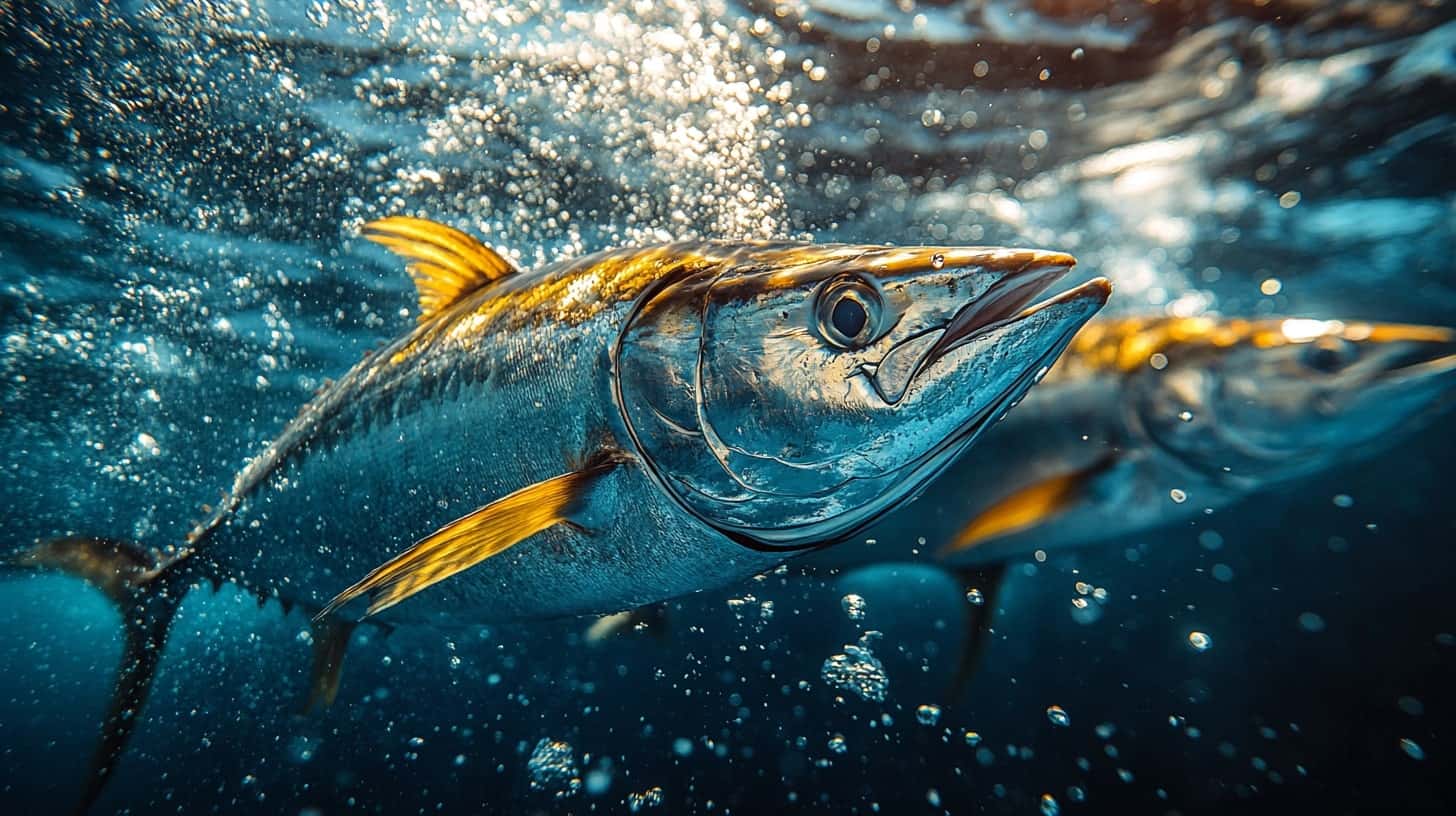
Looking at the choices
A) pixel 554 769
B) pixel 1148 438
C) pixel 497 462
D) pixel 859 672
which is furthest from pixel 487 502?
pixel 859 672

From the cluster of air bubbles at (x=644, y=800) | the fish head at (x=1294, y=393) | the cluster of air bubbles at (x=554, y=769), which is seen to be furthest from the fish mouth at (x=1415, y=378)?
the cluster of air bubbles at (x=554, y=769)

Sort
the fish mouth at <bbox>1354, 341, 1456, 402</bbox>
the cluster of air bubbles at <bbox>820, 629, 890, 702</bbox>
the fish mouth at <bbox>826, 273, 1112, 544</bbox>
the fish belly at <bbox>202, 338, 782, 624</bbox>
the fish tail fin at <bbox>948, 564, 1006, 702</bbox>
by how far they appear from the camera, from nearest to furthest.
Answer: the fish mouth at <bbox>826, 273, 1112, 544</bbox> → the fish belly at <bbox>202, 338, 782, 624</bbox> → the fish mouth at <bbox>1354, 341, 1456, 402</bbox> → the fish tail fin at <bbox>948, 564, 1006, 702</bbox> → the cluster of air bubbles at <bbox>820, 629, 890, 702</bbox>

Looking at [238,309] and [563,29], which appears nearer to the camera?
[563,29]

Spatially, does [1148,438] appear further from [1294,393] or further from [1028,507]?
[1028,507]

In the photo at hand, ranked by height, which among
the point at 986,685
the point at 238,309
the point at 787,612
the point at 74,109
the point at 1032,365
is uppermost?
the point at 74,109

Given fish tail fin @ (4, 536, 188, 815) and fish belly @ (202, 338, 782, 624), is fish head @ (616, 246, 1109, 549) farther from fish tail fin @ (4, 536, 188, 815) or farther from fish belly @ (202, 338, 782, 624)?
fish tail fin @ (4, 536, 188, 815)

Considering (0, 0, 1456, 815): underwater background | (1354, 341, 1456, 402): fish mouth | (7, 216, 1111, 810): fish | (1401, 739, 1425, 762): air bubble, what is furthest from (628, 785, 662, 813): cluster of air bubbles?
(1401, 739, 1425, 762): air bubble

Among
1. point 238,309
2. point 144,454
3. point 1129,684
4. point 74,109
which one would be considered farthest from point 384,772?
point 1129,684

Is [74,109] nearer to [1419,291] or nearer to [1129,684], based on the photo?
[1419,291]
